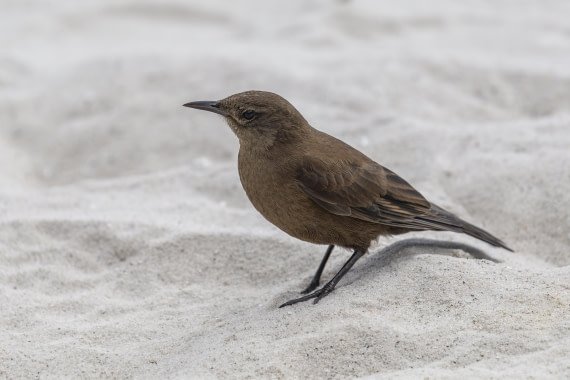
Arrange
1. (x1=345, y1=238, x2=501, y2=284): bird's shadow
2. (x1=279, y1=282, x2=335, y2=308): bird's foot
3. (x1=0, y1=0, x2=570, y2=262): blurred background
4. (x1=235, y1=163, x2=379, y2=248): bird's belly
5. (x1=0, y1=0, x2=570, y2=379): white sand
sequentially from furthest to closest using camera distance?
(x1=0, y1=0, x2=570, y2=262): blurred background → (x1=345, y1=238, x2=501, y2=284): bird's shadow → (x1=235, y1=163, x2=379, y2=248): bird's belly → (x1=279, y1=282, x2=335, y2=308): bird's foot → (x1=0, y1=0, x2=570, y2=379): white sand

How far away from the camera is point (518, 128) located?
6180 mm

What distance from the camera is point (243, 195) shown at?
587 centimetres

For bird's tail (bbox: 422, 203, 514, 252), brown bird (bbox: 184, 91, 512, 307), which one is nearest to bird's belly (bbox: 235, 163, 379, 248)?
brown bird (bbox: 184, 91, 512, 307)

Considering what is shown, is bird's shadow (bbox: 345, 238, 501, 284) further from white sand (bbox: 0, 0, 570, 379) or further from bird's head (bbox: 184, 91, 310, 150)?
bird's head (bbox: 184, 91, 310, 150)

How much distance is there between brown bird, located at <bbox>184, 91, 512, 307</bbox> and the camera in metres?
4.22

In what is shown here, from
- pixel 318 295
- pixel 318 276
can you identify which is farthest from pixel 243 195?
pixel 318 295

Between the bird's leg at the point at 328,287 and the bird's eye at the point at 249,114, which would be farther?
the bird's eye at the point at 249,114

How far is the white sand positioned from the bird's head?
79 cm

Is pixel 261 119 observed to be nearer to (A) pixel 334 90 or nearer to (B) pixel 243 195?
(B) pixel 243 195

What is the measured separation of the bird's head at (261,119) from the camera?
450 centimetres

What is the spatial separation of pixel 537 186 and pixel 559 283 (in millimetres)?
1573

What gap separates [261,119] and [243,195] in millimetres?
1359

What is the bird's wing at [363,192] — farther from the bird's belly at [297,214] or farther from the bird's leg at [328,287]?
the bird's leg at [328,287]

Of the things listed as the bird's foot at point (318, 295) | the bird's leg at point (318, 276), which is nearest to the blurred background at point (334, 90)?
the bird's leg at point (318, 276)
